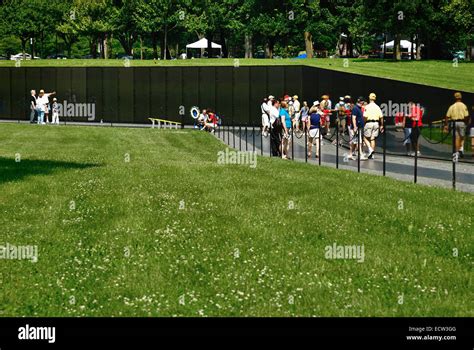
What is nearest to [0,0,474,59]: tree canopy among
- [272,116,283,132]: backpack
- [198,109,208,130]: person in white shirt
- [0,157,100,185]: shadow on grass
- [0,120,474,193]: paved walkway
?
[198,109,208,130]: person in white shirt

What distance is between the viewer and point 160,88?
55.0 metres

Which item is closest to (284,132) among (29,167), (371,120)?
(371,120)

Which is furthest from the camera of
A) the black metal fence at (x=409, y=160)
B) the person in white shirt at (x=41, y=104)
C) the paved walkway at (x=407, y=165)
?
the person in white shirt at (x=41, y=104)

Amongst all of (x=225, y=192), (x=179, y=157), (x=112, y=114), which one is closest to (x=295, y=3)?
(x=112, y=114)

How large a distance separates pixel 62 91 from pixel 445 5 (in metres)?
28.6

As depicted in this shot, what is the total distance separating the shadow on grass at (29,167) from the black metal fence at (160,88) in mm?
26173

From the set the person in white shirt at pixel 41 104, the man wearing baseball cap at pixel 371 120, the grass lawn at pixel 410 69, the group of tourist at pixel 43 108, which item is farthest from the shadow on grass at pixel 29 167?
the group of tourist at pixel 43 108

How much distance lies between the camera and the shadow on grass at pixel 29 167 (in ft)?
65.5

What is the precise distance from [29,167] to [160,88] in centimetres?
3323

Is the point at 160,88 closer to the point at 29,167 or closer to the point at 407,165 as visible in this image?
the point at 407,165

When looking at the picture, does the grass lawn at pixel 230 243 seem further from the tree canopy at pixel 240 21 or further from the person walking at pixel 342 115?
the tree canopy at pixel 240 21

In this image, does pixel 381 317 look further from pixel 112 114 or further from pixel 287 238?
pixel 112 114

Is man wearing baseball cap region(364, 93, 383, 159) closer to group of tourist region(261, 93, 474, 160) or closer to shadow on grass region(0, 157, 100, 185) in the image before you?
group of tourist region(261, 93, 474, 160)

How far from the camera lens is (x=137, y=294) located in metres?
9.46
